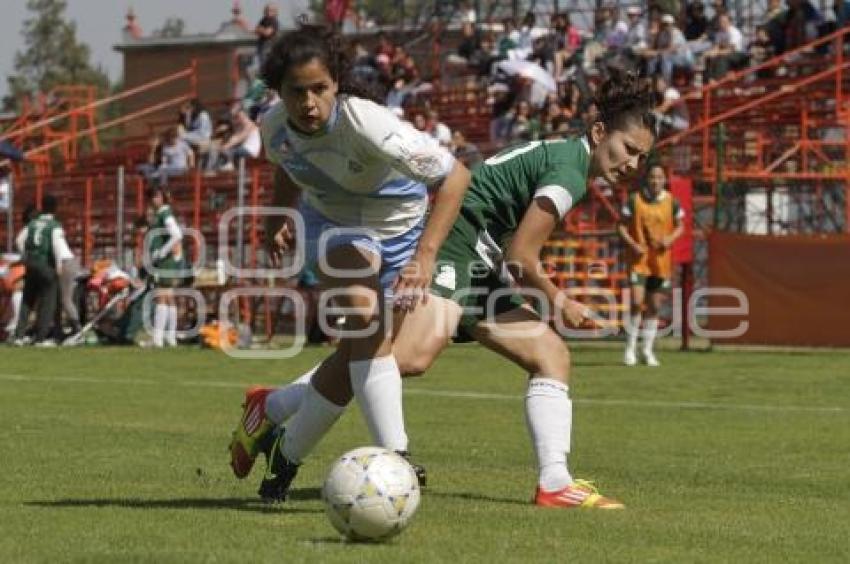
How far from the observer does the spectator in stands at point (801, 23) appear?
32.2 metres

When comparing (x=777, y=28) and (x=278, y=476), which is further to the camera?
(x=777, y=28)

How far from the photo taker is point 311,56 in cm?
796

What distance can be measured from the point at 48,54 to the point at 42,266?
7160 centimetres

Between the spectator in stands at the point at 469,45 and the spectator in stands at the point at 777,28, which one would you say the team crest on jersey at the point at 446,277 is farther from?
the spectator in stands at the point at 469,45

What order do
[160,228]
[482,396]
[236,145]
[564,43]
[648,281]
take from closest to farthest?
[482,396] < [648,281] < [160,228] < [564,43] < [236,145]

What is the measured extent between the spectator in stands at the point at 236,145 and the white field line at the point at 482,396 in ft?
50.7

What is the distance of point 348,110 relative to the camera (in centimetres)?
809

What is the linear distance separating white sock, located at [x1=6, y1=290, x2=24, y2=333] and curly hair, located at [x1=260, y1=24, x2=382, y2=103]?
22.1 m

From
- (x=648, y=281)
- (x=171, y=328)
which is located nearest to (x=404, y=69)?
(x=171, y=328)

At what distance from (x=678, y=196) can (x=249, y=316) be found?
22.5 ft

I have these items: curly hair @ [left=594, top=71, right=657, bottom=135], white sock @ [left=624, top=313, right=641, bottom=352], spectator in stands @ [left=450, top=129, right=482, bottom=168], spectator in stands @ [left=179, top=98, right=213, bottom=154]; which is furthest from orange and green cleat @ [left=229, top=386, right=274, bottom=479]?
spectator in stands @ [left=179, top=98, right=213, bottom=154]

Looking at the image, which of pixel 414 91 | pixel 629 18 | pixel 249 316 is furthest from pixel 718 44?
pixel 249 316

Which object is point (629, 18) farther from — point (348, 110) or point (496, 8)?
point (348, 110)

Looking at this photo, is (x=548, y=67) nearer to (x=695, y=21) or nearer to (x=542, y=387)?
(x=695, y=21)
